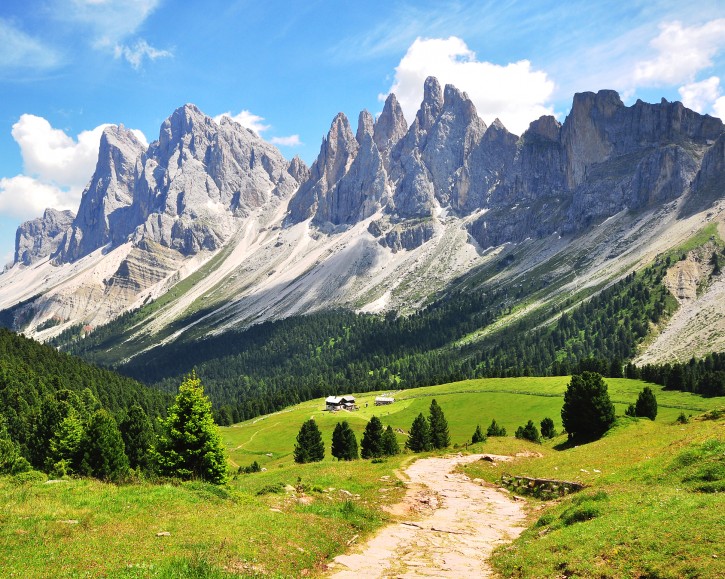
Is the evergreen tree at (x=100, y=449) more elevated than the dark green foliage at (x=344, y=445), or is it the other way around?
the evergreen tree at (x=100, y=449)

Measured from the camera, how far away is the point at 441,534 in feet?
90.8

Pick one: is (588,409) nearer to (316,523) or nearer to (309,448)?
(309,448)

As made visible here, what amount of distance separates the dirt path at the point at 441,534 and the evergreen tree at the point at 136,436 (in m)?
46.8

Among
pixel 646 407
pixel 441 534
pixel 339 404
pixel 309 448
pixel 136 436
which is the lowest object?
pixel 339 404

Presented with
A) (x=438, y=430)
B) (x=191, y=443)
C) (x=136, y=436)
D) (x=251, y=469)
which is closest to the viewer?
(x=191, y=443)

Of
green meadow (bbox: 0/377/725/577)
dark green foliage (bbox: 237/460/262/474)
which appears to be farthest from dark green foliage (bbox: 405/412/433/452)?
green meadow (bbox: 0/377/725/577)

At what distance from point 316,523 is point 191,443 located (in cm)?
1981

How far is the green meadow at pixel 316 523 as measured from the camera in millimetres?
17469

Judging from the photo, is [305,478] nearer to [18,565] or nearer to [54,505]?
[54,505]

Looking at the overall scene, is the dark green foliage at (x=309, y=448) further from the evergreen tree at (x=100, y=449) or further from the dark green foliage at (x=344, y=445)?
the evergreen tree at (x=100, y=449)

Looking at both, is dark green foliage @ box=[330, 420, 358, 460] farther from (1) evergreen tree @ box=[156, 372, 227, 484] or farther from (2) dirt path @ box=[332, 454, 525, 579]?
(1) evergreen tree @ box=[156, 372, 227, 484]

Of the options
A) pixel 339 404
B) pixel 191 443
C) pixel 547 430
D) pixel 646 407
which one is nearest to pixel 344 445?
pixel 547 430

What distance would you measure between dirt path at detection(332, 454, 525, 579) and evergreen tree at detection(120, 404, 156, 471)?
1842 inches

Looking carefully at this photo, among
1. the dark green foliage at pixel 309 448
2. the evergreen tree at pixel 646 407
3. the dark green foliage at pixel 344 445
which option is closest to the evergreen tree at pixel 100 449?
the dark green foliage at pixel 309 448
